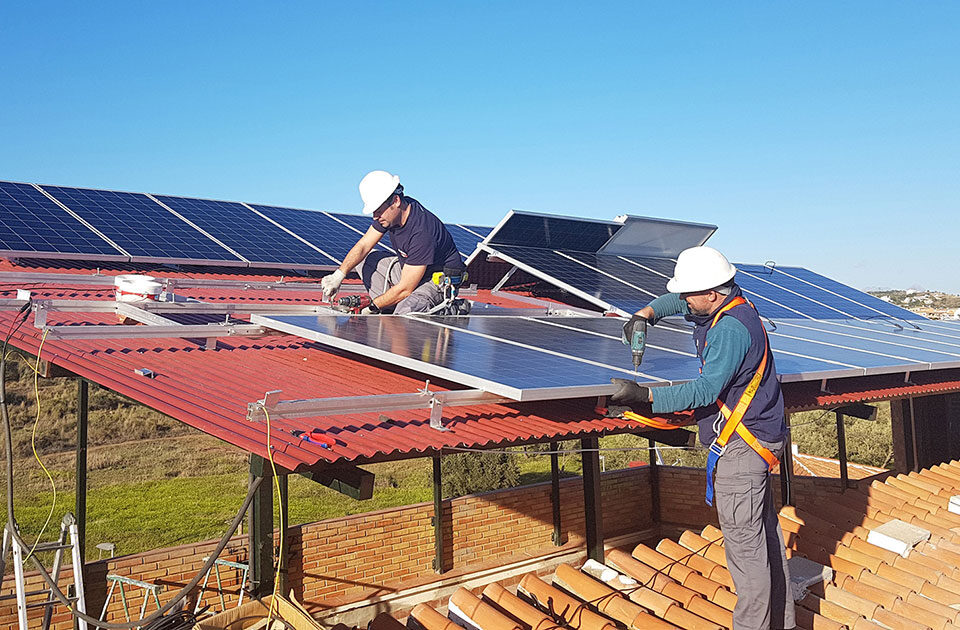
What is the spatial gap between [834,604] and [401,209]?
582cm

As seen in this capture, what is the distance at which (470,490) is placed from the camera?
25.3 meters

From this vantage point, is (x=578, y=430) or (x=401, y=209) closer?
(x=578, y=430)

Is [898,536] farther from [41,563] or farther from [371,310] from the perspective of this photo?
[41,563]

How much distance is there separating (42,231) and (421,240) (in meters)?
8.18

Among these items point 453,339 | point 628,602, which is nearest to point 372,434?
point 453,339

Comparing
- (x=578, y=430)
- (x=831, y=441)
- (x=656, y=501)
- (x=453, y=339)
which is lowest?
(x=831, y=441)

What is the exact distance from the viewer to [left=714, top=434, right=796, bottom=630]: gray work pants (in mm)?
5633

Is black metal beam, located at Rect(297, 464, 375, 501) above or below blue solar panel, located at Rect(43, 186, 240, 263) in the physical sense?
below

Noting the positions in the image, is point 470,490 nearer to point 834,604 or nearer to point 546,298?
point 546,298

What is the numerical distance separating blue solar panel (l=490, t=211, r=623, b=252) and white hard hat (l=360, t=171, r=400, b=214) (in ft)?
16.1

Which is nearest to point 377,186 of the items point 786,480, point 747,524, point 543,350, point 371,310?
point 371,310

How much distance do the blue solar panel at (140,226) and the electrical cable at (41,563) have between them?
661 centimetres

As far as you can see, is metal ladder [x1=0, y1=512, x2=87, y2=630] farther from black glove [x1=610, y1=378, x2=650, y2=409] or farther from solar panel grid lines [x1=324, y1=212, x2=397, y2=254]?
solar panel grid lines [x1=324, y1=212, x2=397, y2=254]

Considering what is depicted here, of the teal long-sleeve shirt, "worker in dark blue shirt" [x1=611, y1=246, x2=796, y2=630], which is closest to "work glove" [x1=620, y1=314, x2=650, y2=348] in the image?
"worker in dark blue shirt" [x1=611, y1=246, x2=796, y2=630]
